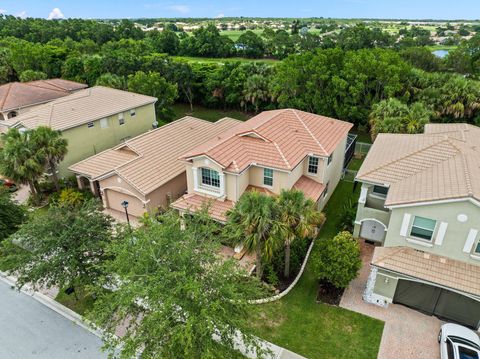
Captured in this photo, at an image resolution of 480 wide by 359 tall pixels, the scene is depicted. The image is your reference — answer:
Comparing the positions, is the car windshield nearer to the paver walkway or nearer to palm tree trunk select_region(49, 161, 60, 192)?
the paver walkway

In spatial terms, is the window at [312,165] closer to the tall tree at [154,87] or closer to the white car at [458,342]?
the white car at [458,342]

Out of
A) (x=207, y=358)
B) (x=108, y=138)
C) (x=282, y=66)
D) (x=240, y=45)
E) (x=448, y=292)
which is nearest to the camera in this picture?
(x=207, y=358)

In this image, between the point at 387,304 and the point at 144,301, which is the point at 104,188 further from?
the point at 387,304

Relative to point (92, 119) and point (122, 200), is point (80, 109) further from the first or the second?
point (122, 200)

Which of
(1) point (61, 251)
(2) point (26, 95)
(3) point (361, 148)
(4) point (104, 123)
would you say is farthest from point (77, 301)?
(2) point (26, 95)

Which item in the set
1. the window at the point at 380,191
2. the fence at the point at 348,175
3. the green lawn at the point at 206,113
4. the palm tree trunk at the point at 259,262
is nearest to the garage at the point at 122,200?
the palm tree trunk at the point at 259,262

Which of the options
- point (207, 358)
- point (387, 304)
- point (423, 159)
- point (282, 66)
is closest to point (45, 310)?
point (207, 358)
